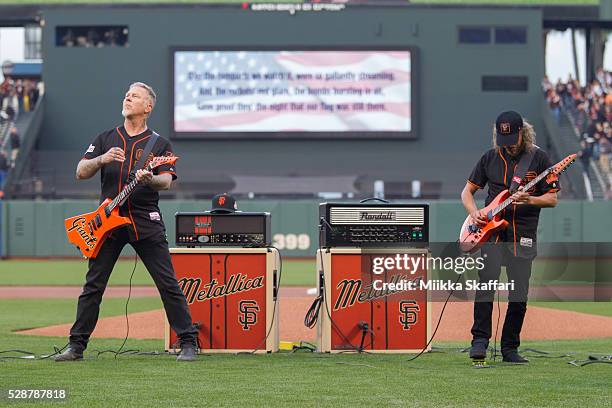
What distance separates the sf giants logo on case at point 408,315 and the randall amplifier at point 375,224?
0.53 m

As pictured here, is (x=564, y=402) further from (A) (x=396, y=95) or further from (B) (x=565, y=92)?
(B) (x=565, y=92)

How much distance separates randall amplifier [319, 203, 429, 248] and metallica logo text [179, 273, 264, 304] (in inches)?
28.1

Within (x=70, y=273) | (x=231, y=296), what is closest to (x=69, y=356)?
(x=231, y=296)

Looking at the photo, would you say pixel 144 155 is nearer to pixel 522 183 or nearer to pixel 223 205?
pixel 223 205

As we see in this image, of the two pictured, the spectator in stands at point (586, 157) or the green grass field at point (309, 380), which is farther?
the spectator in stands at point (586, 157)

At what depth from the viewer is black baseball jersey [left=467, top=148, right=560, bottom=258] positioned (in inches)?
362

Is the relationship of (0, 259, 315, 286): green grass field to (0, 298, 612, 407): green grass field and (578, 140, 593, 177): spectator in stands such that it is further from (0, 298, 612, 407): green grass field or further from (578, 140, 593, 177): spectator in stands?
(0, 298, 612, 407): green grass field

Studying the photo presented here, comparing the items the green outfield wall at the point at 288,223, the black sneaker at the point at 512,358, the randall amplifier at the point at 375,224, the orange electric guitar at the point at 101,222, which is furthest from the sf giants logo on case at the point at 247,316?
the green outfield wall at the point at 288,223

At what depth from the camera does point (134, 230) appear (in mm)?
9391

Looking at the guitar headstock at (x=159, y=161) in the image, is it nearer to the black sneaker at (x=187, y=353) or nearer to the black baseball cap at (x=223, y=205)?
the black baseball cap at (x=223, y=205)

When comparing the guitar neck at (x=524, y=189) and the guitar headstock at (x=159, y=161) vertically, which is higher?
the guitar headstock at (x=159, y=161)

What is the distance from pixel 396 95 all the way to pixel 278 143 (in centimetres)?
425

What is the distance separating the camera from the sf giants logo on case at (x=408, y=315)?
10172 millimetres

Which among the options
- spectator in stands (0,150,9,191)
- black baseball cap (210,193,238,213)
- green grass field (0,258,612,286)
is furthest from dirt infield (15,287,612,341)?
spectator in stands (0,150,9,191)
